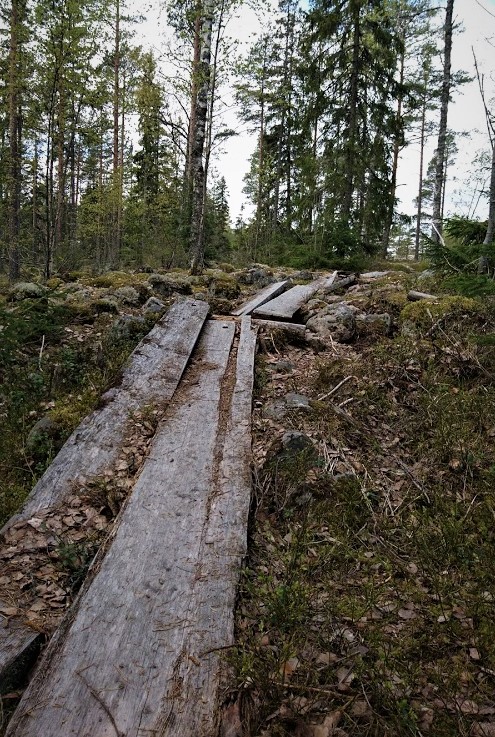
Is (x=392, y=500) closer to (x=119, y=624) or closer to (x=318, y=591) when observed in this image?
(x=318, y=591)

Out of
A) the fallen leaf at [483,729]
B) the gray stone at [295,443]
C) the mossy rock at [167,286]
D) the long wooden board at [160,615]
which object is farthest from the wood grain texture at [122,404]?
the fallen leaf at [483,729]

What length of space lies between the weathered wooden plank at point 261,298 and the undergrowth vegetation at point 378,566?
2.71m

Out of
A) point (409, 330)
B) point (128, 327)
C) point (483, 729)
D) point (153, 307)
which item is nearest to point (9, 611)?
point (483, 729)

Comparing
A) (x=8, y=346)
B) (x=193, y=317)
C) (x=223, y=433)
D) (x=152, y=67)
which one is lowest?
(x=223, y=433)

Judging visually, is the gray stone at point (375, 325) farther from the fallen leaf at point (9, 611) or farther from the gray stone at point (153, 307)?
the fallen leaf at point (9, 611)

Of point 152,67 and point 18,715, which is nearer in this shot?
point 18,715

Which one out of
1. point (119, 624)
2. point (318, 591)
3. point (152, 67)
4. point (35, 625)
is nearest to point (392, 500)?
point (318, 591)

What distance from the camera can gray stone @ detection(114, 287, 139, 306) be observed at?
6.79m

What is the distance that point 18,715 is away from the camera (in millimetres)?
1525

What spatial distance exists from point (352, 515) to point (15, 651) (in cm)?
204

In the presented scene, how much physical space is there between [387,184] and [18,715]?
652 inches

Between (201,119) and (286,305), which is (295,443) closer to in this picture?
(286,305)

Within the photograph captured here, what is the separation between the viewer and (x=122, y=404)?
152 inches

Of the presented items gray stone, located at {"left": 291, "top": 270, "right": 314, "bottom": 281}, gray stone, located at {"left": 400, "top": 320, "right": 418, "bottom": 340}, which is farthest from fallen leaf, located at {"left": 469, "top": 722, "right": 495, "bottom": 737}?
gray stone, located at {"left": 291, "top": 270, "right": 314, "bottom": 281}
